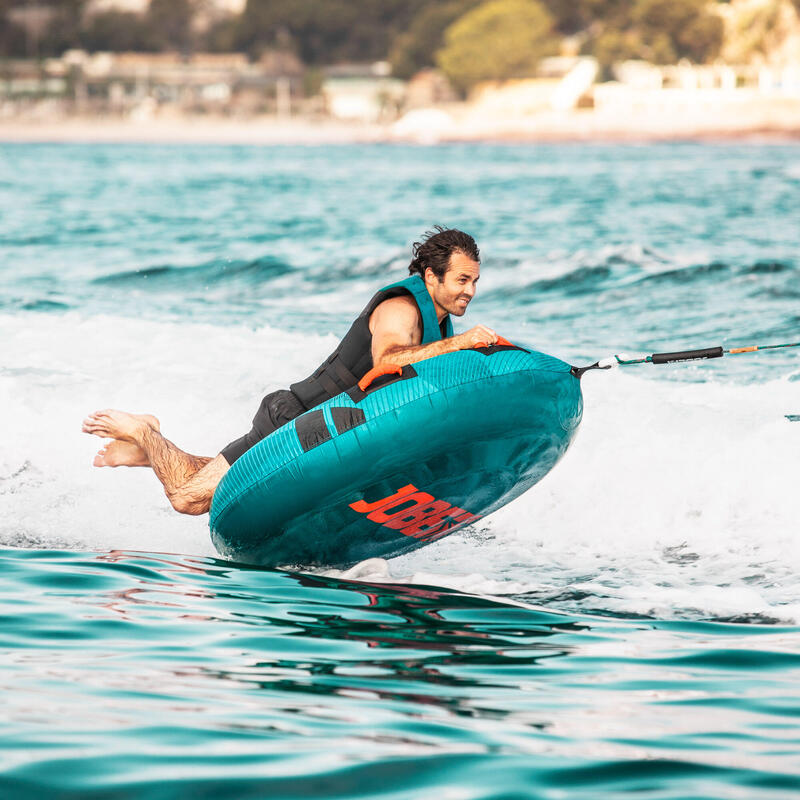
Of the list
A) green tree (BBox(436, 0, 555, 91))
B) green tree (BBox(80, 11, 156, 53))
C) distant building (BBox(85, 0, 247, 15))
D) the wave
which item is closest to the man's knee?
the wave

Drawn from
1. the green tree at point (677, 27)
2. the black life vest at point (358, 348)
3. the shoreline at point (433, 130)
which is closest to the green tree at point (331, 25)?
the shoreline at point (433, 130)

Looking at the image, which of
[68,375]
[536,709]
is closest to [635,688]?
[536,709]

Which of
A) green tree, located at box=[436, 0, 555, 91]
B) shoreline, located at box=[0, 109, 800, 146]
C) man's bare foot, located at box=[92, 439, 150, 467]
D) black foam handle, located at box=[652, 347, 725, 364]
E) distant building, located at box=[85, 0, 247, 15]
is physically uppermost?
distant building, located at box=[85, 0, 247, 15]

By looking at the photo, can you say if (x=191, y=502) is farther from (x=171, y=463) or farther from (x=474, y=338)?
(x=474, y=338)

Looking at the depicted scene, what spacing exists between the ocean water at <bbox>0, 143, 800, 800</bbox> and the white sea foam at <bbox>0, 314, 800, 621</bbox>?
24 mm

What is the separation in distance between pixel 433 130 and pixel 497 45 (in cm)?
1223

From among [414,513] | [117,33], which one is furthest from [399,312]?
[117,33]

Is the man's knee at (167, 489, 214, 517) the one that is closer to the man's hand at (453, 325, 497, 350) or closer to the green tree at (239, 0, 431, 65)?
the man's hand at (453, 325, 497, 350)

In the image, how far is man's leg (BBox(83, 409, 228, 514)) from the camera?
683 centimetres

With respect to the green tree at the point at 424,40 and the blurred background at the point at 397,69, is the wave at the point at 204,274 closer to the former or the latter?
the blurred background at the point at 397,69

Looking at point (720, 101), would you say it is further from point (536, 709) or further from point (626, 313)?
point (536, 709)

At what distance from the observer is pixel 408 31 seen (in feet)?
473

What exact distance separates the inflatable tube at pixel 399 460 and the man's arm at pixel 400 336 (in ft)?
0.25

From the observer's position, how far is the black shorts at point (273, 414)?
655 cm
